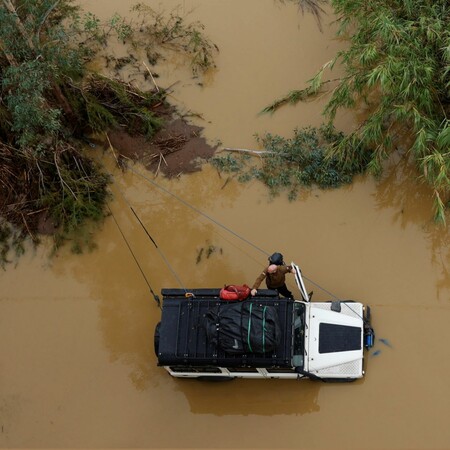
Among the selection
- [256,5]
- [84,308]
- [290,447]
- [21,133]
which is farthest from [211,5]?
[290,447]

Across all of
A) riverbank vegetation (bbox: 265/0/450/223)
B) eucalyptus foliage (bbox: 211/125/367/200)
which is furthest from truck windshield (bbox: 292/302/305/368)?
riverbank vegetation (bbox: 265/0/450/223)

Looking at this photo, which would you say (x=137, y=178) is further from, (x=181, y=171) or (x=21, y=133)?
(x=21, y=133)

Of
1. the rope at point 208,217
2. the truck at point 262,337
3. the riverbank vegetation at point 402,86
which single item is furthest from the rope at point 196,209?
the riverbank vegetation at point 402,86

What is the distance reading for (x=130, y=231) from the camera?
29.2ft

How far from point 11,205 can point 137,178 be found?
1.88 meters

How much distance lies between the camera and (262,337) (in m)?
6.85

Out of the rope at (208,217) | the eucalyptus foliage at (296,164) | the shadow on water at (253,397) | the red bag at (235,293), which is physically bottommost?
the shadow on water at (253,397)

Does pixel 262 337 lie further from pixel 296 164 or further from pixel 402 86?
pixel 402 86

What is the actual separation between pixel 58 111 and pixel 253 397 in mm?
4592

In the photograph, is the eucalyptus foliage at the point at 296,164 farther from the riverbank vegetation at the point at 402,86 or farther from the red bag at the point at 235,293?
the red bag at the point at 235,293

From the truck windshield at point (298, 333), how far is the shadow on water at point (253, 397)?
0.68 meters

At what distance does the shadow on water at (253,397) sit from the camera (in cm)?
766

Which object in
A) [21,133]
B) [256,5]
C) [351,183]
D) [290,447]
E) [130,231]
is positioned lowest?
[290,447]

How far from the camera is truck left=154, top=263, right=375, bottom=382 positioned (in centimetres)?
694
